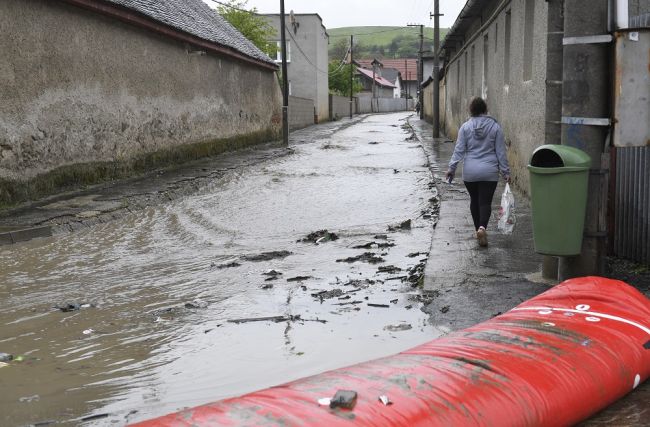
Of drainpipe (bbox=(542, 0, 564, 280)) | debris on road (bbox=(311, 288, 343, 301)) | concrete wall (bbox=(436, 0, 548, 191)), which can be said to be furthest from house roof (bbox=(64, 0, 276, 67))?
drainpipe (bbox=(542, 0, 564, 280))

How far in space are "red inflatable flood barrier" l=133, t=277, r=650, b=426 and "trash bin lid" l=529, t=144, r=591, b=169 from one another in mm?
1165

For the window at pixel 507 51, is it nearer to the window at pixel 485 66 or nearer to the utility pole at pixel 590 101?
the window at pixel 485 66

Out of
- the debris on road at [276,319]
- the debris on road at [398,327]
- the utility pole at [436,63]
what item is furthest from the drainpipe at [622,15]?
the utility pole at [436,63]

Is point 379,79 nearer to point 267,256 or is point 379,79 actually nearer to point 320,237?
point 320,237

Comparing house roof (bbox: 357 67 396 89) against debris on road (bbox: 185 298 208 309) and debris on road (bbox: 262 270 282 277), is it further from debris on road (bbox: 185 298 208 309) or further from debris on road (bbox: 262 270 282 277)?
debris on road (bbox: 185 298 208 309)

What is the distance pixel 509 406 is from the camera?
282cm

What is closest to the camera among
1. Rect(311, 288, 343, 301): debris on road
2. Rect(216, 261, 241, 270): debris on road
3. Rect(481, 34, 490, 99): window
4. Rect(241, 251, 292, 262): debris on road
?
Rect(311, 288, 343, 301): debris on road

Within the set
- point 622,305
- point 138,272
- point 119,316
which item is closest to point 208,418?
point 622,305

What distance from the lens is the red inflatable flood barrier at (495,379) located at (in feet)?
8.48

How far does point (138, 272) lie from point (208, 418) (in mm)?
4254

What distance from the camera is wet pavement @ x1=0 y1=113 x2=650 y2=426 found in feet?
12.6

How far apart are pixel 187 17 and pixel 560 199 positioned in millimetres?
16632

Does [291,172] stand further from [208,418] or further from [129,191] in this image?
[208,418]

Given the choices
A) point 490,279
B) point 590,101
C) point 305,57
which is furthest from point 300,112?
point 590,101
